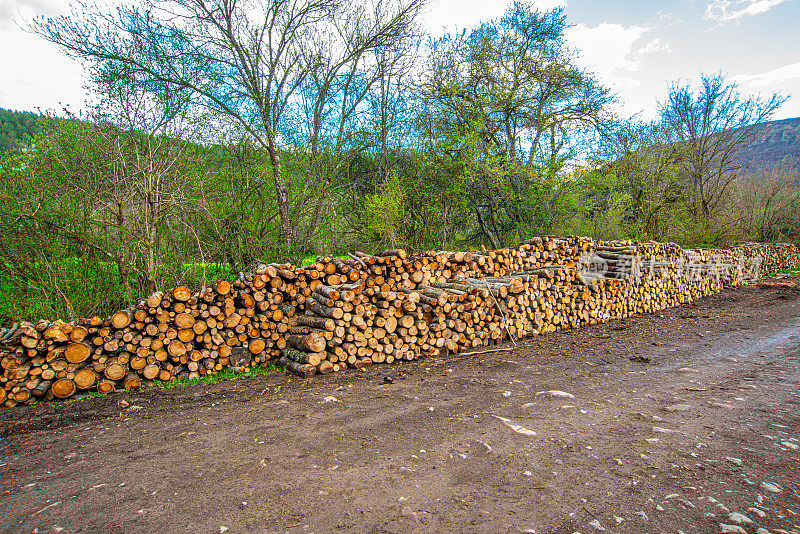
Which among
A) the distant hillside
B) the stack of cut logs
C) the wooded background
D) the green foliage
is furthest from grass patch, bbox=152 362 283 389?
the distant hillside

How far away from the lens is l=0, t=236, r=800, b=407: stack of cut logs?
441cm

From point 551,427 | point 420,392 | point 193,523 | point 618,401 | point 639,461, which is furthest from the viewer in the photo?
point 420,392

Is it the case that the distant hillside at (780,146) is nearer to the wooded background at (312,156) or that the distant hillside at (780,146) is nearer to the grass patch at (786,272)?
the grass patch at (786,272)

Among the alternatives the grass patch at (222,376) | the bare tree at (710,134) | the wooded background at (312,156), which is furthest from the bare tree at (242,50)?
the bare tree at (710,134)

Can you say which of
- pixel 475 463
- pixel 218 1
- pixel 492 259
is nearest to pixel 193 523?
pixel 475 463

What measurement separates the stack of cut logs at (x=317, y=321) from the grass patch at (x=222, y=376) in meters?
0.08

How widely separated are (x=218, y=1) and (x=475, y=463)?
11.5 metres

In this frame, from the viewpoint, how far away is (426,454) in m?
3.07

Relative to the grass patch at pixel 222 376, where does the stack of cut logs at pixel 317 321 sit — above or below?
above

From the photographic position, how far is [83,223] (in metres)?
6.27

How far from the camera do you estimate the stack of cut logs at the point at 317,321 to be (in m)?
4.41

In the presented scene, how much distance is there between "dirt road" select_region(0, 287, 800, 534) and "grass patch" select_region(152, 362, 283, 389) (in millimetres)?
261

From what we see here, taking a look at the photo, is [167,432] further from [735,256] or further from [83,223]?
[735,256]

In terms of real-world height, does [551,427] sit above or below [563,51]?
below
